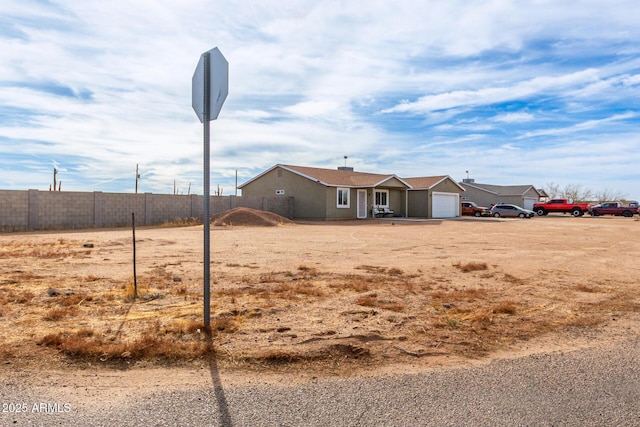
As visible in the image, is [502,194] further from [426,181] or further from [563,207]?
[426,181]

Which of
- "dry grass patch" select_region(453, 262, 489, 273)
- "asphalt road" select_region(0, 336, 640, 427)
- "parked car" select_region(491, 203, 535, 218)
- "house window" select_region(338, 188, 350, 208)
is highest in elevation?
"house window" select_region(338, 188, 350, 208)

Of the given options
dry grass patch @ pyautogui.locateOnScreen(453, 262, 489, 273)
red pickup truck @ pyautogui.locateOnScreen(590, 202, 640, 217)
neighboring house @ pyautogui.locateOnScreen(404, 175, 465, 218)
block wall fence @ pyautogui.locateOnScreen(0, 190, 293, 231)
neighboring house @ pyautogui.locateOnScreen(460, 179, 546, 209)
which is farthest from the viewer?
neighboring house @ pyautogui.locateOnScreen(460, 179, 546, 209)

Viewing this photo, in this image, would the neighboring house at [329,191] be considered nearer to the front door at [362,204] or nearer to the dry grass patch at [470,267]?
the front door at [362,204]

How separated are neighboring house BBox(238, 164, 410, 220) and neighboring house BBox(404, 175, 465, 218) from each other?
0.91 m

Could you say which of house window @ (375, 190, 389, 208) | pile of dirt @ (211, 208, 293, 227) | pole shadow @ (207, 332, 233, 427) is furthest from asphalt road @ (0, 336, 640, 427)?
house window @ (375, 190, 389, 208)

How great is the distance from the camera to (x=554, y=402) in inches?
134

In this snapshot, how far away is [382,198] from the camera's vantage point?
1460 inches

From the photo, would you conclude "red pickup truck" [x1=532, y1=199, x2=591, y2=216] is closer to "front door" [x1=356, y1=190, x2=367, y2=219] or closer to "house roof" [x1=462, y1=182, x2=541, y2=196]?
"house roof" [x1=462, y1=182, x2=541, y2=196]

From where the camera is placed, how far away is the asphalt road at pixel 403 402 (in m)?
3.10

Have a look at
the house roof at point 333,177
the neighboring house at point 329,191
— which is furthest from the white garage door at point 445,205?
the house roof at point 333,177

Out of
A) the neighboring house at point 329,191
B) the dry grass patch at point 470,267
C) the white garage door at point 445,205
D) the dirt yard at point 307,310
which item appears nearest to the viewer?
the dirt yard at point 307,310

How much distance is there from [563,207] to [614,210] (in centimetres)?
444

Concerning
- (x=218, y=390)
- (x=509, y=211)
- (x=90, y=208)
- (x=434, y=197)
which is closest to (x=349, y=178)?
(x=434, y=197)

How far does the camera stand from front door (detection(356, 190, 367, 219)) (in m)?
35.0
